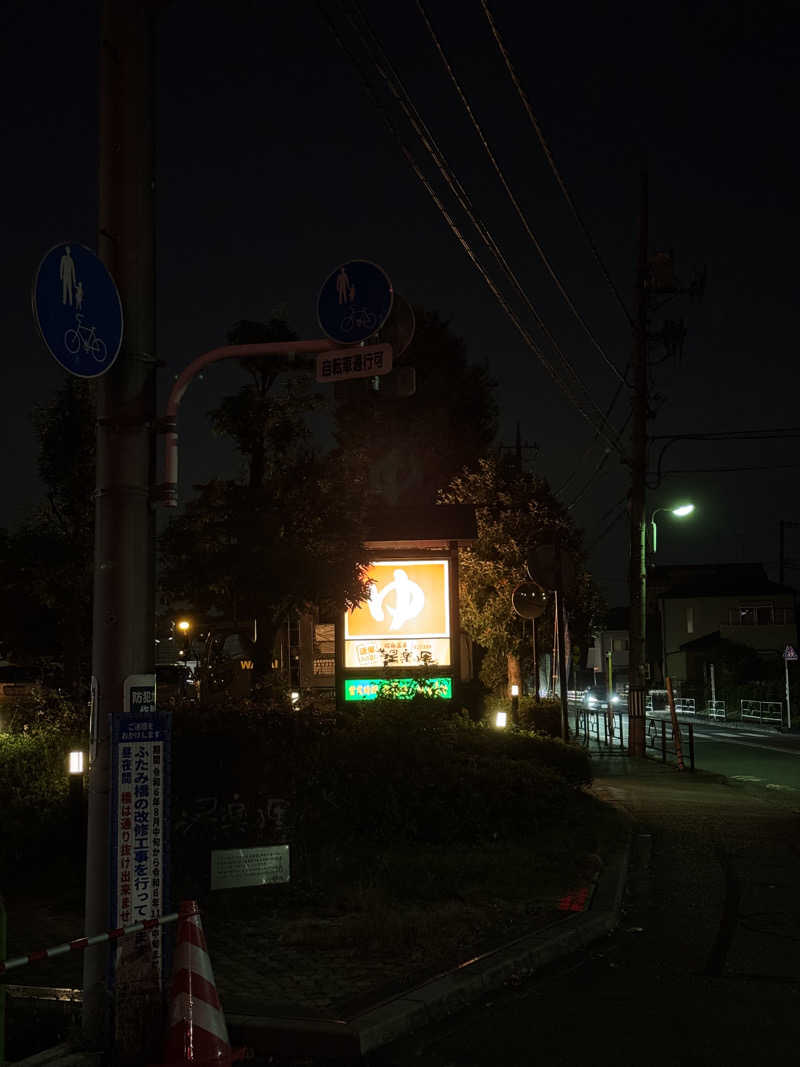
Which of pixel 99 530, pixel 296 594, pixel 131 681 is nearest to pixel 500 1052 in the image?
pixel 131 681

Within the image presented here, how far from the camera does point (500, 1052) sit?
534 centimetres

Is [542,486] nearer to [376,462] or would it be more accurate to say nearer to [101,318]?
[376,462]

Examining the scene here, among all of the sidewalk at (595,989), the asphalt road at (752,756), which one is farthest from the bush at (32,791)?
the asphalt road at (752,756)

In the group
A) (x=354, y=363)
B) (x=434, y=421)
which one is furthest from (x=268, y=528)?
(x=434, y=421)

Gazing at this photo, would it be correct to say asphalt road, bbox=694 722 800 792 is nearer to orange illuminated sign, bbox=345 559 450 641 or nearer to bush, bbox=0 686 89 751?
orange illuminated sign, bbox=345 559 450 641

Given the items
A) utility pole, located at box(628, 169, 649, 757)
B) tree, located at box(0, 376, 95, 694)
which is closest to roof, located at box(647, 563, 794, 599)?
utility pole, located at box(628, 169, 649, 757)

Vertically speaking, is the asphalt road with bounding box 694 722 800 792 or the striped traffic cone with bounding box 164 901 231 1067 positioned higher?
the striped traffic cone with bounding box 164 901 231 1067

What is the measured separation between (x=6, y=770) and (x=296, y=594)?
637 centimetres

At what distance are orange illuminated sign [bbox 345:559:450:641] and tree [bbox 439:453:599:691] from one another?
10.3 m

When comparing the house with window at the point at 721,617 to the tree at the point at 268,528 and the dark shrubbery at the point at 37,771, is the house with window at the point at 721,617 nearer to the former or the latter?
the tree at the point at 268,528

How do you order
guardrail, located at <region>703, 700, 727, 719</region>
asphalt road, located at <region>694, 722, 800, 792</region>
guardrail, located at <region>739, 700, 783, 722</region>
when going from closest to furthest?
asphalt road, located at <region>694, 722, 800, 792</region>
guardrail, located at <region>739, 700, 783, 722</region>
guardrail, located at <region>703, 700, 727, 719</region>

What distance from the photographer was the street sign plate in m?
6.52

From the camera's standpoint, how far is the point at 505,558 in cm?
Result: 2795

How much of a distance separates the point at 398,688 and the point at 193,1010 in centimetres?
907
